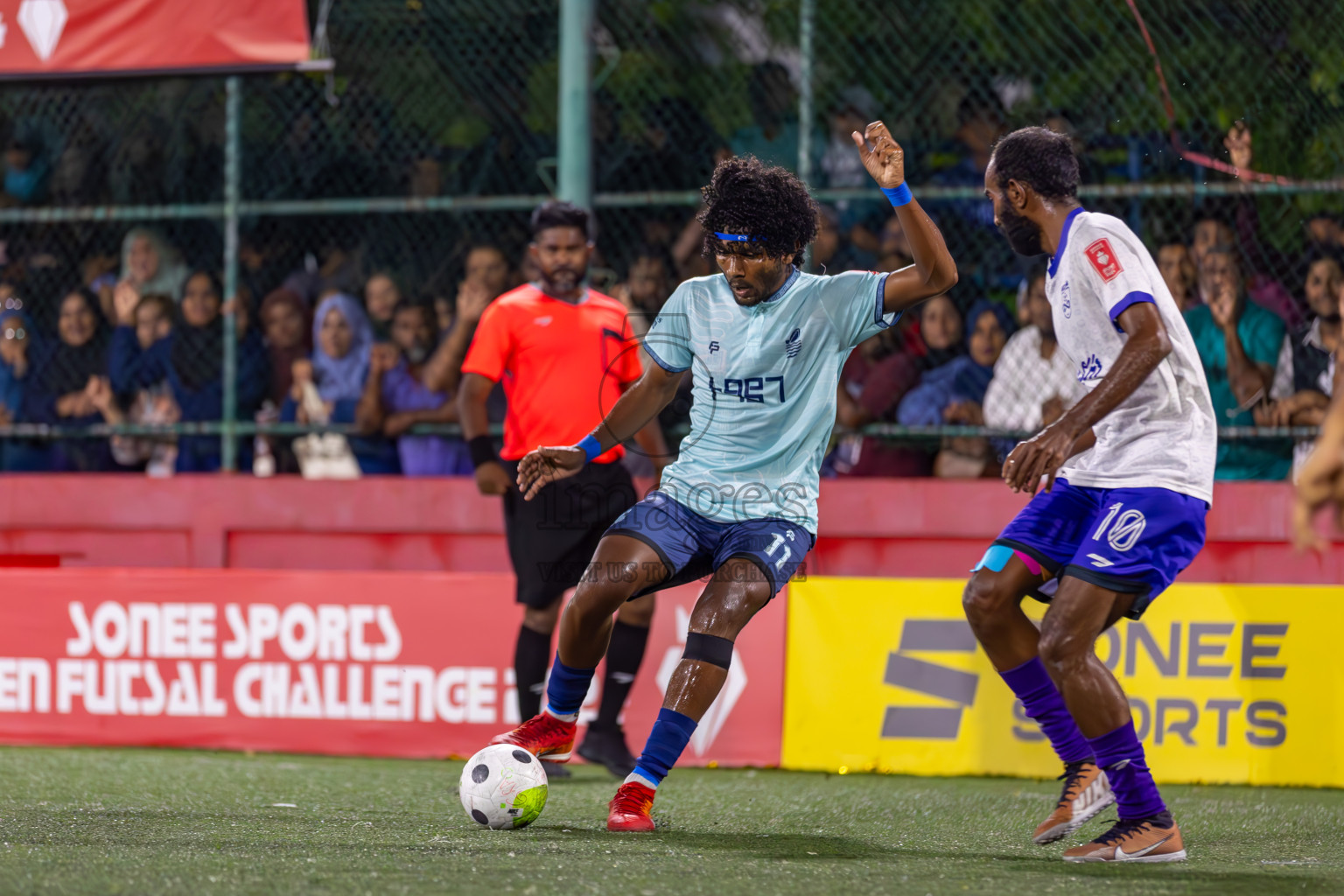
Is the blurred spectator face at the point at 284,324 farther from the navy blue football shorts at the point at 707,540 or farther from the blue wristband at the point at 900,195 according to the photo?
the blue wristband at the point at 900,195

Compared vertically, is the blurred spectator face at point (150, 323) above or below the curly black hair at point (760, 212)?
below

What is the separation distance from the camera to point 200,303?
9.27 m

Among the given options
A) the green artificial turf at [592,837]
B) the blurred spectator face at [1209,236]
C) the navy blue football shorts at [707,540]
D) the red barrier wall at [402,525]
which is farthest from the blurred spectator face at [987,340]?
the navy blue football shorts at [707,540]

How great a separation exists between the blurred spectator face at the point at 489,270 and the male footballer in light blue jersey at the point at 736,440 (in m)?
3.85

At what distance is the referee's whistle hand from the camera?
6.72 m

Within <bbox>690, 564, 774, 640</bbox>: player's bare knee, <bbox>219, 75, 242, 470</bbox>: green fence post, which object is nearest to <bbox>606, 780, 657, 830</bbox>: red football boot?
<bbox>690, 564, 774, 640</bbox>: player's bare knee

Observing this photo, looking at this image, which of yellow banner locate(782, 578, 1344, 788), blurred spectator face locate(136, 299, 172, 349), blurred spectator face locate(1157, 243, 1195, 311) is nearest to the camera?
yellow banner locate(782, 578, 1344, 788)

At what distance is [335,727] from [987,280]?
12.2 feet

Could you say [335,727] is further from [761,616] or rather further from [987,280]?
[987,280]

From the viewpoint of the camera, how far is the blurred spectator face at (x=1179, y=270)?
7527 millimetres

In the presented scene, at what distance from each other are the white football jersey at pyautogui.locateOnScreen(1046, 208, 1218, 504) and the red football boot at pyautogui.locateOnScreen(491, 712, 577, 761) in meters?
1.73

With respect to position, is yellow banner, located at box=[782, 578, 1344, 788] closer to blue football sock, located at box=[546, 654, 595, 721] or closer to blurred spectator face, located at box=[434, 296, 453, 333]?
blue football sock, located at box=[546, 654, 595, 721]

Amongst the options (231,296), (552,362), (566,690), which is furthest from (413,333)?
(566,690)

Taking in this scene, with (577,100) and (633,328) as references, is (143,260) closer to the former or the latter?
(577,100)
